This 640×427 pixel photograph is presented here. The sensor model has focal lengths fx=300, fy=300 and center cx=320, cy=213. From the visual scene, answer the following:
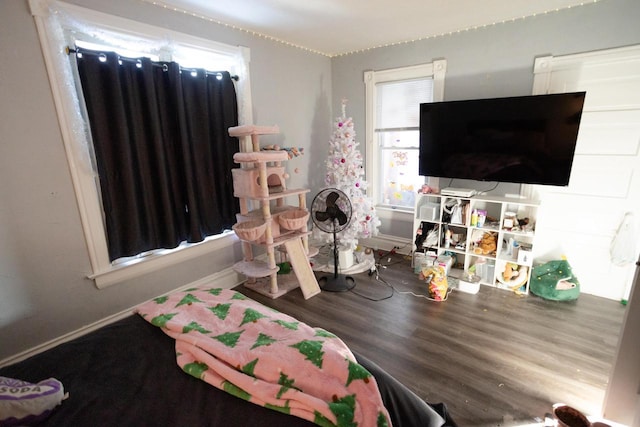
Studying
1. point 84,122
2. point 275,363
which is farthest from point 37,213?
point 275,363

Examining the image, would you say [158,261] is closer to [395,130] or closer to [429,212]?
[429,212]

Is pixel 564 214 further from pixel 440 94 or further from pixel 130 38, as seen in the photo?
pixel 130 38

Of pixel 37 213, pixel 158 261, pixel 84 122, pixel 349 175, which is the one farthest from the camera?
pixel 349 175

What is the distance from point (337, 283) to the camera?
3.04 meters

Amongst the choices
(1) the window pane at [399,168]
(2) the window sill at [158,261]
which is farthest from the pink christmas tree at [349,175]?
(2) the window sill at [158,261]

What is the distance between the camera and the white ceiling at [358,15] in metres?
2.32

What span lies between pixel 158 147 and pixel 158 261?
0.93 meters

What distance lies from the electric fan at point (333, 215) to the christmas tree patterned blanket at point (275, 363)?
4.86 feet

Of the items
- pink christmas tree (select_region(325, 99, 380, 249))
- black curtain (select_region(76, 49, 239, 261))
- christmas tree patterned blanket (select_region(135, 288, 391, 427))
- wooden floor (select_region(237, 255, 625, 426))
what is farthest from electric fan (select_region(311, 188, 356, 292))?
christmas tree patterned blanket (select_region(135, 288, 391, 427))

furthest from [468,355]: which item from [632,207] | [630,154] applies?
[630,154]

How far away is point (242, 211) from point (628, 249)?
3364 mm

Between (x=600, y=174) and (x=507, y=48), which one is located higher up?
(x=507, y=48)

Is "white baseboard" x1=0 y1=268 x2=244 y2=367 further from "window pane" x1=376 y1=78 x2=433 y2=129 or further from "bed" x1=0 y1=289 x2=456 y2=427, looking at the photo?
"window pane" x1=376 y1=78 x2=433 y2=129

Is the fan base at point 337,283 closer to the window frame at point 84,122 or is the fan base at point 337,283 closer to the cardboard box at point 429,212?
the cardboard box at point 429,212
